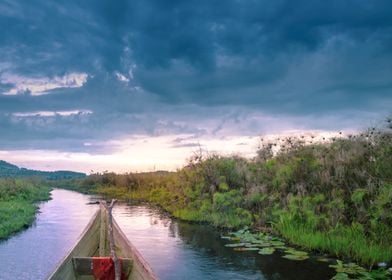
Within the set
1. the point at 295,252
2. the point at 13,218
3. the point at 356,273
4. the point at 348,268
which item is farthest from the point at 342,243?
the point at 13,218

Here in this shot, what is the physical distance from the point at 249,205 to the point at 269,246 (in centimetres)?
500

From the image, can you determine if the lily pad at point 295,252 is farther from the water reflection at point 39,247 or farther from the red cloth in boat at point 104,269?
the red cloth in boat at point 104,269

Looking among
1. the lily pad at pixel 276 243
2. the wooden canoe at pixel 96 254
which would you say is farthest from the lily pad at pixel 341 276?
the wooden canoe at pixel 96 254

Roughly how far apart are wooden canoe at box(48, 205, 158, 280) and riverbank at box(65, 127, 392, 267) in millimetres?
6764

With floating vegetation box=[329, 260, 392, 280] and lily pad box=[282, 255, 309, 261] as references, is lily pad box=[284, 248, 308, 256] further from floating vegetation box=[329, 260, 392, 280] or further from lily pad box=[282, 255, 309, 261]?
floating vegetation box=[329, 260, 392, 280]

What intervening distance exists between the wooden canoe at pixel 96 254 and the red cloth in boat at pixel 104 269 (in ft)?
0.31

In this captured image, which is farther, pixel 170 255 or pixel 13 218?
pixel 13 218

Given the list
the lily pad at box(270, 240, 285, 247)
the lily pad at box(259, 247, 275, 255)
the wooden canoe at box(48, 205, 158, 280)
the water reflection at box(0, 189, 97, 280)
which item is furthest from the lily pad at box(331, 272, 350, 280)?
the water reflection at box(0, 189, 97, 280)

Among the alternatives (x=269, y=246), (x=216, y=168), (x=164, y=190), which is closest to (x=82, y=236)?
(x=269, y=246)

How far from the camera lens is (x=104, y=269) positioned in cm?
661

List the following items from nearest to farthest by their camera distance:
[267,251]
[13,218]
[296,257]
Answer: [296,257], [267,251], [13,218]

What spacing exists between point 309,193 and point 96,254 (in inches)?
352

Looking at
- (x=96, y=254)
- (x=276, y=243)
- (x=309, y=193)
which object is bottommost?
(x=276, y=243)

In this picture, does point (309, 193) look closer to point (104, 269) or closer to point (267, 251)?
point (267, 251)
